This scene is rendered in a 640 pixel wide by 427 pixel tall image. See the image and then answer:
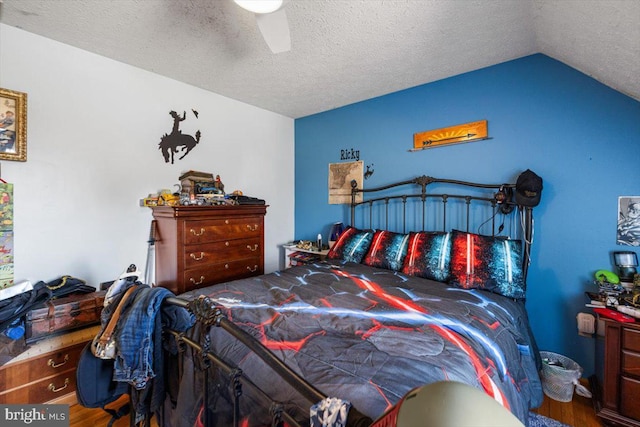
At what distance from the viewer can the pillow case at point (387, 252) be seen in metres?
2.28

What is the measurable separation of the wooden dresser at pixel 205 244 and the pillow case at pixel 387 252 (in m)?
1.17

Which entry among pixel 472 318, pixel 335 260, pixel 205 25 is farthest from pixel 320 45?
pixel 472 318

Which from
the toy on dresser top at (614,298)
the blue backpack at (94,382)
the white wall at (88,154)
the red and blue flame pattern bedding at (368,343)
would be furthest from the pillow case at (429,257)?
the white wall at (88,154)

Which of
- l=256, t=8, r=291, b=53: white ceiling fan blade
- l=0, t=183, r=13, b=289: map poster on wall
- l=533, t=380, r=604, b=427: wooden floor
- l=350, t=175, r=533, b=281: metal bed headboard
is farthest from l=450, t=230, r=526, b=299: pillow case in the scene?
l=0, t=183, r=13, b=289: map poster on wall

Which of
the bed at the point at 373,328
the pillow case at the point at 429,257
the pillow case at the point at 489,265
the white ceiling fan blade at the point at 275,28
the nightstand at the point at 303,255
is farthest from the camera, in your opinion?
the nightstand at the point at 303,255

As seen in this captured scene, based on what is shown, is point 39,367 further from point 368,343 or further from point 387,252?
point 387,252

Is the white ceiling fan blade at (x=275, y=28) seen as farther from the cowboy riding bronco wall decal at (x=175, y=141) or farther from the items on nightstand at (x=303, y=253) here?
the items on nightstand at (x=303, y=253)

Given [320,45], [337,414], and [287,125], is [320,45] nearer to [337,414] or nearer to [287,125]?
[287,125]

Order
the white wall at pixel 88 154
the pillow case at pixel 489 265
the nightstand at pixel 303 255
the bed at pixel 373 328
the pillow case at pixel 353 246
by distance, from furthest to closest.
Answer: the nightstand at pixel 303 255
the pillow case at pixel 353 246
the white wall at pixel 88 154
the pillow case at pixel 489 265
the bed at pixel 373 328

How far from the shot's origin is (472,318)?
1367mm

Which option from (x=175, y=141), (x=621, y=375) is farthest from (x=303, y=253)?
(x=621, y=375)

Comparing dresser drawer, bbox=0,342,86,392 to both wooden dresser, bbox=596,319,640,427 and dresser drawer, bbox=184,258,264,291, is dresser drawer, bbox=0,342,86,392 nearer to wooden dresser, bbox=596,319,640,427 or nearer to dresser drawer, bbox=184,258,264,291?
dresser drawer, bbox=184,258,264,291

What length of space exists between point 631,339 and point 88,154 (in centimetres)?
381

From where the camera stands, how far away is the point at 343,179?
131 inches
